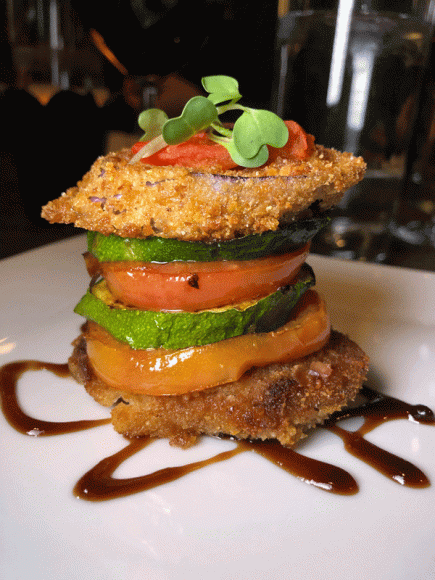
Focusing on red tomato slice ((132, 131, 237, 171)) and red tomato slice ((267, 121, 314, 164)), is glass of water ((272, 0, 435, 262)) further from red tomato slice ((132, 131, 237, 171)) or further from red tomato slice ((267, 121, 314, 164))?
red tomato slice ((132, 131, 237, 171))

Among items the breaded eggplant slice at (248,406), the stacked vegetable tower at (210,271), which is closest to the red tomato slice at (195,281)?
the stacked vegetable tower at (210,271)

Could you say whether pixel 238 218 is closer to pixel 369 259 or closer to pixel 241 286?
pixel 241 286

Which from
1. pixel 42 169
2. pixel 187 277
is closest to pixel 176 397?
pixel 187 277

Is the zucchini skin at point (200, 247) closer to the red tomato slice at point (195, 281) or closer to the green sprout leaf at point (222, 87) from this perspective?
the red tomato slice at point (195, 281)

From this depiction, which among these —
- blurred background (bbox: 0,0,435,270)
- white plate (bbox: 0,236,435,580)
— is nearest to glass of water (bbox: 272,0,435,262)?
blurred background (bbox: 0,0,435,270)

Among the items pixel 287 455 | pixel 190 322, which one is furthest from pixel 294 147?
pixel 287 455

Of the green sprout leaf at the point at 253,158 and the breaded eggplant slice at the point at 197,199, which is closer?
the breaded eggplant slice at the point at 197,199
